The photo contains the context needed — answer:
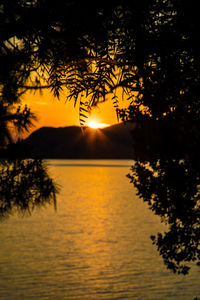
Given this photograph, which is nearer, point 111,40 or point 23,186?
point 111,40

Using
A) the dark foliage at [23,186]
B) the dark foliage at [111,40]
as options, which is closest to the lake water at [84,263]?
the dark foliage at [23,186]

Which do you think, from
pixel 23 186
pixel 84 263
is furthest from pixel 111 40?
pixel 84 263

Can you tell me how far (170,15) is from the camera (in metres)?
5.73

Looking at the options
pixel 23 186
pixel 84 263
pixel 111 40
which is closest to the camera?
pixel 111 40

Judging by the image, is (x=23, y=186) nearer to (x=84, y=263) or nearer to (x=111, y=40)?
(x=111, y=40)

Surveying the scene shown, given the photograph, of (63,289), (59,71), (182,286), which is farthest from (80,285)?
(59,71)

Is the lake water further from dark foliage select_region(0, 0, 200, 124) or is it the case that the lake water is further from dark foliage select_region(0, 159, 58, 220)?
dark foliage select_region(0, 0, 200, 124)

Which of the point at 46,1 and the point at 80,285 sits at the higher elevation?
the point at 46,1

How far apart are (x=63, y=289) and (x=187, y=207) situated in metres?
10.4

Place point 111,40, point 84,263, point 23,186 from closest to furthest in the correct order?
point 111,40 → point 23,186 → point 84,263

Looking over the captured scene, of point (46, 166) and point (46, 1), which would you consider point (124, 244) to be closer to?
point (46, 166)

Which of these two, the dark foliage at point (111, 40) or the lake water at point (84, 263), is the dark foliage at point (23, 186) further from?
→ the dark foliage at point (111, 40)

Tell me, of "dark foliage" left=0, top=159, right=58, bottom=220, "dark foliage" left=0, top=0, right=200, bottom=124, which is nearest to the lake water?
"dark foliage" left=0, top=159, right=58, bottom=220

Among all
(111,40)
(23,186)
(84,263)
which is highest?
(111,40)
